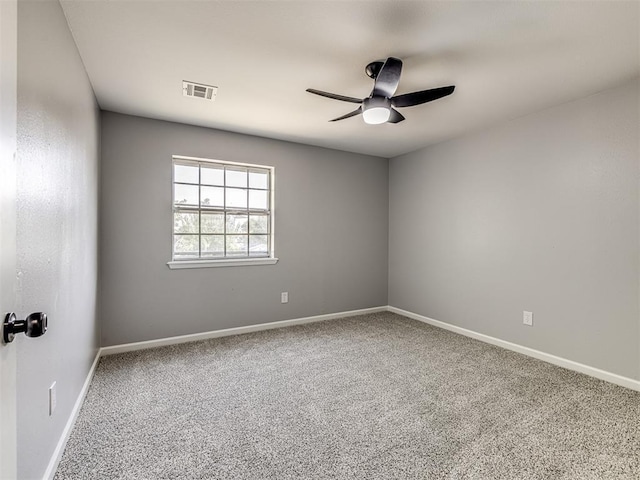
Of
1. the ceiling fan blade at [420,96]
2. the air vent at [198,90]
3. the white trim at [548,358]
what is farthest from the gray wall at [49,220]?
the white trim at [548,358]

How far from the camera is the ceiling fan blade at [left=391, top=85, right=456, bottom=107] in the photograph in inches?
85.7

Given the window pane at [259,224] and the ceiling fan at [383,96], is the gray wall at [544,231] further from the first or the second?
the window pane at [259,224]

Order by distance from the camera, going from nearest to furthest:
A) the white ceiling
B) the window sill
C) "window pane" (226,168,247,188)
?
the white ceiling < the window sill < "window pane" (226,168,247,188)

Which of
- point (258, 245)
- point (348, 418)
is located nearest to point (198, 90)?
point (258, 245)

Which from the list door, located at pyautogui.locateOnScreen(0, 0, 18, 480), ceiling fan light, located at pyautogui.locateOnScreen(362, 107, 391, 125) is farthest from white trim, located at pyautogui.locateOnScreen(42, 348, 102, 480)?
ceiling fan light, located at pyautogui.locateOnScreen(362, 107, 391, 125)

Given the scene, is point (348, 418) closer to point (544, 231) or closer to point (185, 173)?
point (544, 231)

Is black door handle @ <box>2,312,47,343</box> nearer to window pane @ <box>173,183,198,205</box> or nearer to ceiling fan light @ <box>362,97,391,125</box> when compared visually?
ceiling fan light @ <box>362,97,391,125</box>

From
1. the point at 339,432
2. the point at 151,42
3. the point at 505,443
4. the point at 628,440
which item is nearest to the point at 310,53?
the point at 151,42

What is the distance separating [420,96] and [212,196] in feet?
8.37

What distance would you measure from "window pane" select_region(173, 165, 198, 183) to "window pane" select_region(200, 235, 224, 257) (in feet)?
2.18

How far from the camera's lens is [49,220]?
1.56m

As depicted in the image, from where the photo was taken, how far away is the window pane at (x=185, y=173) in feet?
11.8

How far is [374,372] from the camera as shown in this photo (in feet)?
9.16

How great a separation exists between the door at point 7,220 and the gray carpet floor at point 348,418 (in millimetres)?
991
